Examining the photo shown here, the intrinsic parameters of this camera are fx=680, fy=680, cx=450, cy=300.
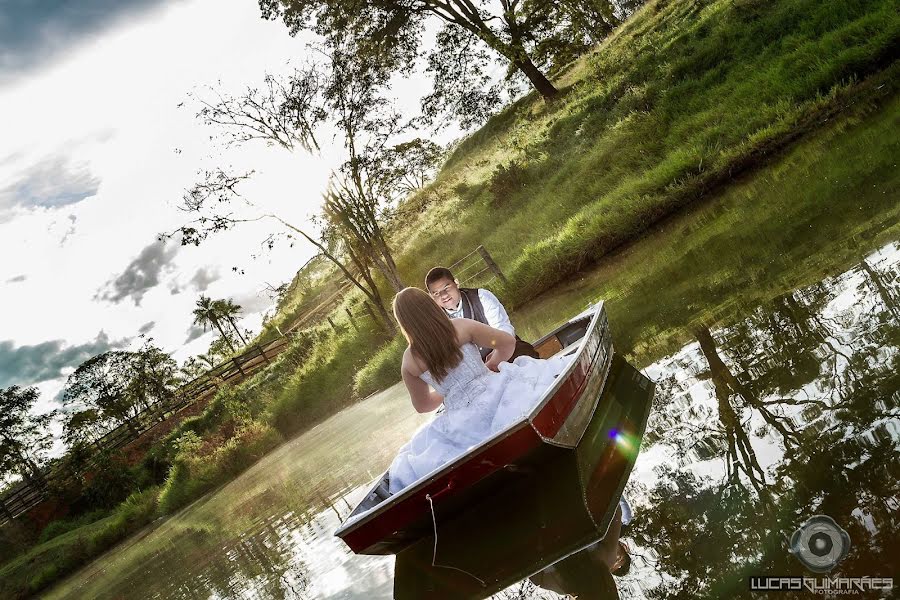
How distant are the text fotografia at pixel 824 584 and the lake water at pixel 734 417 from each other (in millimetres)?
51

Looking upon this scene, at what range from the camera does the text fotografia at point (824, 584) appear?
2.55 metres

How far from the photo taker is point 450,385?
538 cm

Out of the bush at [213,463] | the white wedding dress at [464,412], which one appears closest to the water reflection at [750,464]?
the white wedding dress at [464,412]

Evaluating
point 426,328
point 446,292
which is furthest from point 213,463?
point 426,328

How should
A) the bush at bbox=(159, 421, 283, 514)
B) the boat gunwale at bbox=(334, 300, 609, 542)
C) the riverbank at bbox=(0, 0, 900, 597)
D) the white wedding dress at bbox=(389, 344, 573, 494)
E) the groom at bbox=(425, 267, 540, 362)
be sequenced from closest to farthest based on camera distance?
the boat gunwale at bbox=(334, 300, 609, 542)
the white wedding dress at bbox=(389, 344, 573, 494)
the groom at bbox=(425, 267, 540, 362)
the riverbank at bbox=(0, 0, 900, 597)
the bush at bbox=(159, 421, 283, 514)

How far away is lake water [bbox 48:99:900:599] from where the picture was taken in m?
3.33

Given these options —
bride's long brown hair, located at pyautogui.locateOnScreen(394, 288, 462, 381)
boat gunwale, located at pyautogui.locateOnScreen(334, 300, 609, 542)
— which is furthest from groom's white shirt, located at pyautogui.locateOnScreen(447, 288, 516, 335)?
boat gunwale, located at pyautogui.locateOnScreen(334, 300, 609, 542)

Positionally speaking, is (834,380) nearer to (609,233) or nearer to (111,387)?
(609,233)

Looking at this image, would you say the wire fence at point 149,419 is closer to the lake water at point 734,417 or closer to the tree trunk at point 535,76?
the tree trunk at point 535,76

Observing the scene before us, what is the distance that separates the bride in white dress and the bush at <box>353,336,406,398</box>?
13.3m

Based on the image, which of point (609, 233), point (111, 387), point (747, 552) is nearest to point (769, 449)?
point (747, 552)

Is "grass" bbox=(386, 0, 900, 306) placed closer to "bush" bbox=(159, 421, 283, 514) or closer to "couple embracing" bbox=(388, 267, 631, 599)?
"bush" bbox=(159, 421, 283, 514)

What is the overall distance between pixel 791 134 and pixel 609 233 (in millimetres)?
4126

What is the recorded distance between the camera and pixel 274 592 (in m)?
6.54
